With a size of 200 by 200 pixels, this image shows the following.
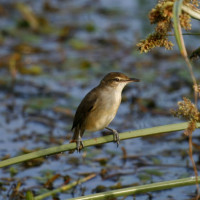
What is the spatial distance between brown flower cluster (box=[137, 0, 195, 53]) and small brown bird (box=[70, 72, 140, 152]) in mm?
1549

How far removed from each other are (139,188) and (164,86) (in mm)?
4954

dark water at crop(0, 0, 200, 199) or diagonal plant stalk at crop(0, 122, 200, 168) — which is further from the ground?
dark water at crop(0, 0, 200, 199)

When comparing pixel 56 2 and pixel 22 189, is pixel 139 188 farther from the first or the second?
pixel 56 2

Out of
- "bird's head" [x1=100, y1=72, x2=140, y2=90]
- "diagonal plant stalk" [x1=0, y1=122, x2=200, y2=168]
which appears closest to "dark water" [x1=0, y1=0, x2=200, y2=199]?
"bird's head" [x1=100, y1=72, x2=140, y2=90]

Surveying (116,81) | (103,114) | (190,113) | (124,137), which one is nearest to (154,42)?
(190,113)

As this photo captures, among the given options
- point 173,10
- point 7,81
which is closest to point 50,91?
point 7,81

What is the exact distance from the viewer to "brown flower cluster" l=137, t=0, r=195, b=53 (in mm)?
3090

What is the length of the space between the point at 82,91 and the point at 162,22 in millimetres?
5450

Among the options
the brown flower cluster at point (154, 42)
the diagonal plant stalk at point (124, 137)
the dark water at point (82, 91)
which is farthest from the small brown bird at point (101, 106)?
the brown flower cluster at point (154, 42)

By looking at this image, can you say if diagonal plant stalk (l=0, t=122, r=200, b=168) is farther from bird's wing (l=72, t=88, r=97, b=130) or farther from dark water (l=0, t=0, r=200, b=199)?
dark water (l=0, t=0, r=200, b=199)

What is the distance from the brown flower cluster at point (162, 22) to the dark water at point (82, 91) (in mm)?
2577

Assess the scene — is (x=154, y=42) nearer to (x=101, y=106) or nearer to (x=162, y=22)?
(x=162, y=22)

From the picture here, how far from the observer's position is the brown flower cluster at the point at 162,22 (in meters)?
3.09

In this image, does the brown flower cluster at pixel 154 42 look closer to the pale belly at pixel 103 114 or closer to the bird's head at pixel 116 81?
the pale belly at pixel 103 114
